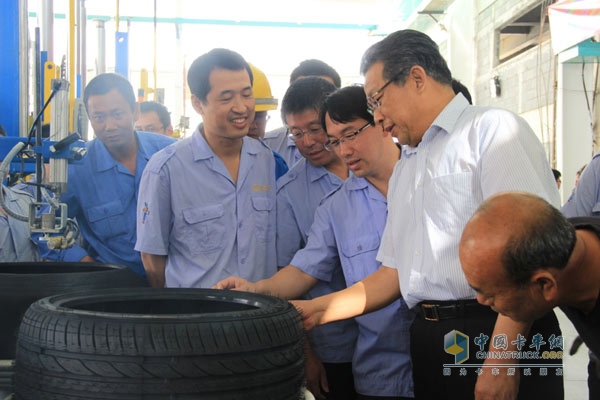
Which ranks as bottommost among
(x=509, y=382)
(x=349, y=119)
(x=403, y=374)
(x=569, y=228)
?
(x=403, y=374)

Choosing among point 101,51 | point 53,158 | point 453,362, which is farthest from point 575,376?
point 101,51

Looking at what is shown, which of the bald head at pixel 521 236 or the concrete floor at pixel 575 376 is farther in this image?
the concrete floor at pixel 575 376

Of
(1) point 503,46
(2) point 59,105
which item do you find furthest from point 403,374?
(1) point 503,46

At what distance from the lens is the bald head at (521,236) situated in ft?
4.21

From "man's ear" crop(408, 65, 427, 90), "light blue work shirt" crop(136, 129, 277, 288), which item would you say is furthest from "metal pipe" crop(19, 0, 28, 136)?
"man's ear" crop(408, 65, 427, 90)

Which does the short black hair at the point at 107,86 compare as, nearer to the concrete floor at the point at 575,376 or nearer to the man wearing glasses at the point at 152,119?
the man wearing glasses at the point at 152,119

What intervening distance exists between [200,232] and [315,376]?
2.14 ft

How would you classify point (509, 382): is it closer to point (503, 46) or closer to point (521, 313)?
point (521, 313)

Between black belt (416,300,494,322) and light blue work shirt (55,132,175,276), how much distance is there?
134cm

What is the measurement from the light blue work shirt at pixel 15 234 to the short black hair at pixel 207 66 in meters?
0.92

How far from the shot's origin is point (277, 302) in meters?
1.52

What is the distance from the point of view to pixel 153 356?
120cm

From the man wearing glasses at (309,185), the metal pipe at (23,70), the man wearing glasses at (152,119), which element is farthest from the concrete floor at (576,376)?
the man wearing glasses at (152,119)

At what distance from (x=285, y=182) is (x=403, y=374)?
0.87m
